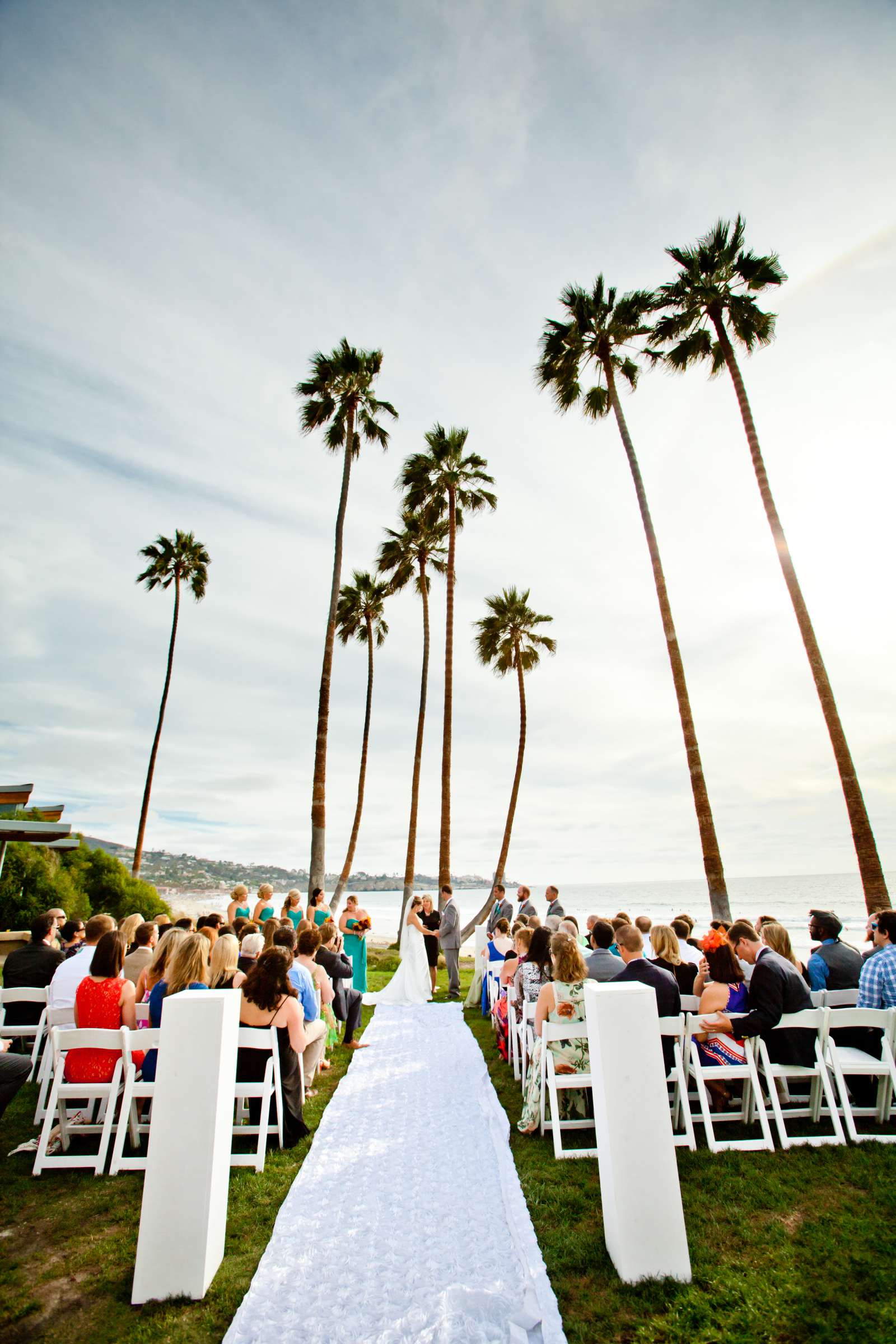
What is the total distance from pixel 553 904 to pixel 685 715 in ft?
16.0

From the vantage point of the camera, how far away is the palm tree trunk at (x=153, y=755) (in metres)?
22.7

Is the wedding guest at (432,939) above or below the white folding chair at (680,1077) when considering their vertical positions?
above

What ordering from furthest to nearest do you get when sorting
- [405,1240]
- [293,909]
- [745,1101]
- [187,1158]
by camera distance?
[293,909] < [745,1101] < [405,1240] < [187,1158]

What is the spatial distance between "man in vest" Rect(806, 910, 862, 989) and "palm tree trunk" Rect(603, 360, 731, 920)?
412cm

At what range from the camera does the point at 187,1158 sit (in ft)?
10.6

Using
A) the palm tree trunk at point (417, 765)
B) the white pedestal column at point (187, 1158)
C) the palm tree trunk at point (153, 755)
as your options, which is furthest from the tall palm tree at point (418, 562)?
the white pedestal column at point (187, 1158)

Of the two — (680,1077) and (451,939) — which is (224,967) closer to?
(680,1077)

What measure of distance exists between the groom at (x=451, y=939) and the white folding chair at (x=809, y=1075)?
8.08m

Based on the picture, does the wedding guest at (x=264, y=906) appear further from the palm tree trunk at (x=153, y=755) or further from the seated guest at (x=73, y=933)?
the palm tree trunk at (x=153, y=755)

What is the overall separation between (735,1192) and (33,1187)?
4.70m

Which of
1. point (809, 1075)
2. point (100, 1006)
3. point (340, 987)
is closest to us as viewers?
point (809, 1075)

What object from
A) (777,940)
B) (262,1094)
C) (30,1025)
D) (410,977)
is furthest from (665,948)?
(410,977)

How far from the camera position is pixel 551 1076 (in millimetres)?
4859

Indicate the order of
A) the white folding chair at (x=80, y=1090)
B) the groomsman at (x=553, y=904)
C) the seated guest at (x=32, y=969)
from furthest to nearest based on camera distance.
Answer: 1. the groomsman at (x=553, y=904)
2. the seated guest at (x=32, y=969)
3. the white folding chair at (x=80, y=1090)
